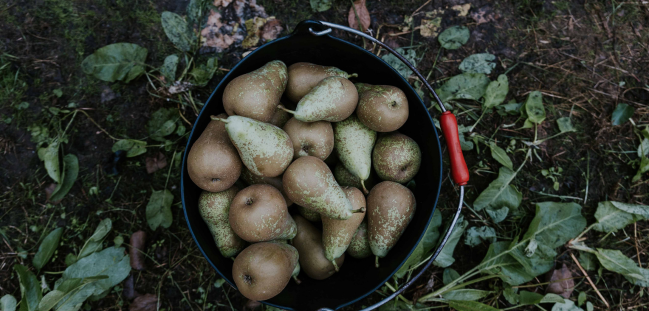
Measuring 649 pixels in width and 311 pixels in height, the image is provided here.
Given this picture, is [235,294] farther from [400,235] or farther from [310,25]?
[310,25]

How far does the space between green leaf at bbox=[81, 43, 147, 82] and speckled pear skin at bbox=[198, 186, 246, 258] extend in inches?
37.5

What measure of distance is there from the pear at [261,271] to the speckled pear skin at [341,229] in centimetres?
21

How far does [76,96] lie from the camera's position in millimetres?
2205

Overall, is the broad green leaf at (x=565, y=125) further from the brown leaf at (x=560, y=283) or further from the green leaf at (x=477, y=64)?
the brown leaf at (x=560, y=283)

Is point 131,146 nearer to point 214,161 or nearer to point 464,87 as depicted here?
point 214,161

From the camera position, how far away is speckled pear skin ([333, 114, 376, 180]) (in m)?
1.71

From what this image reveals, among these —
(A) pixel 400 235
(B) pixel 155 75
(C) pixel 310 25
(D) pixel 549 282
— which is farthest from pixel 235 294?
(D) pixel 549 282

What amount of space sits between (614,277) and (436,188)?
1.50 m

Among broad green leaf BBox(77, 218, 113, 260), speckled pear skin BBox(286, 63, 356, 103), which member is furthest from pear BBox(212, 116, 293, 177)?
broad green leaf BBox(77, 218, 113, 260)

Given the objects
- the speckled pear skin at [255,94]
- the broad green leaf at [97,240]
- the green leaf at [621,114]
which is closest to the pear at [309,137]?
the speckled pear skin at [255,94]

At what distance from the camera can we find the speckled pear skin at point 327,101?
5.14 feet

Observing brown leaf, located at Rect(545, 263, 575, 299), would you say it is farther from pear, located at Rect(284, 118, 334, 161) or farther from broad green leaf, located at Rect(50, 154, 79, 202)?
broad green leaf, located at Rect(50, 154, 79, 202)

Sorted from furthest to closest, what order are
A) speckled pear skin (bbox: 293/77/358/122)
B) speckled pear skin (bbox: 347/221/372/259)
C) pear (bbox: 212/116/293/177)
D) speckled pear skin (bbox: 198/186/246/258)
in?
speckled pear skin (bbox: 347/221/372/259) → speckled pear skin (bbox: 198/186/246/258) → speckled pear skin (bbox: 293/77/358/122) → pear (bbox: 212/116/293/177)

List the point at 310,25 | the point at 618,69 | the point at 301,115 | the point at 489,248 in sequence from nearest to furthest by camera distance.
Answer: the point at 301,115 < the point at 310,25 < the point at 489,248 < the point at 618,69
